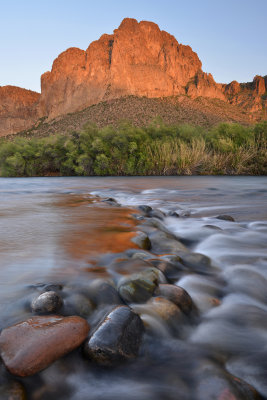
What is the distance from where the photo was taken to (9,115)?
127m

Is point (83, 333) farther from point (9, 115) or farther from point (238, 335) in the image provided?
point (9, 115)

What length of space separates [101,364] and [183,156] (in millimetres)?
15222

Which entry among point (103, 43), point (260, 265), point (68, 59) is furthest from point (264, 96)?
point (260, 265)

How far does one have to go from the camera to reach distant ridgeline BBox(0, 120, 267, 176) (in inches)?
611

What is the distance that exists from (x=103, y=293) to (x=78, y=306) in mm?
170

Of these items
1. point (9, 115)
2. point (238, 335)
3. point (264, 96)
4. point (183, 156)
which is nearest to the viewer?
point (238, 335)

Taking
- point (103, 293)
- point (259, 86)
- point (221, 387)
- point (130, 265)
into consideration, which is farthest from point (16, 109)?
point (221, 387)

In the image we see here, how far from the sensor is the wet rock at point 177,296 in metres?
1.42

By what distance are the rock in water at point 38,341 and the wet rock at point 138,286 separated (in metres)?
0.36

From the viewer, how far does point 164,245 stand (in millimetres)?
2395

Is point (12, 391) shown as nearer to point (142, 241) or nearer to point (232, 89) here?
point (142, 241)

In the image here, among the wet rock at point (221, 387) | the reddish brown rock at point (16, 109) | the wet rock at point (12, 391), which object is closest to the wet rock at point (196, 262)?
the wet rock at point (221, 387)

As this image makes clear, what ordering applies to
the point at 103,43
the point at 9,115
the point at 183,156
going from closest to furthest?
the point at 183,156, the point at 103,43, the point at 9,115

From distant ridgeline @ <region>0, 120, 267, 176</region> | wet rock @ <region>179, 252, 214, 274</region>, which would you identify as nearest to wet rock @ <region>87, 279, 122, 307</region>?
wet rock @ <region>179, 252, 214, 274</region>
